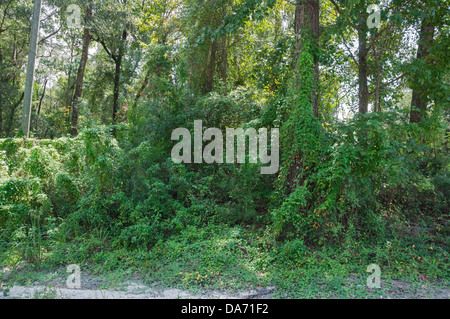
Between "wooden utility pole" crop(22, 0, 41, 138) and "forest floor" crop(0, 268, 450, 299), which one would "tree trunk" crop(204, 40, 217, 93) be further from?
"forest floor" crop(0, 268, 450, 299)

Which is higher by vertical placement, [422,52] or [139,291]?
[422,52]

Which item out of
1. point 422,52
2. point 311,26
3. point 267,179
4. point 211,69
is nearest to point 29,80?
point 211,69

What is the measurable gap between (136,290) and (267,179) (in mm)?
3418

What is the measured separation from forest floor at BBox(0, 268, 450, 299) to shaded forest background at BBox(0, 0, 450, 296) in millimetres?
234

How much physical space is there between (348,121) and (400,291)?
2.78 metres

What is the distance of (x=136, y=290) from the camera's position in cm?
401

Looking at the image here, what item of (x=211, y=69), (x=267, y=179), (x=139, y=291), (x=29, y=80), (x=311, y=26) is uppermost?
(x=211, y=69)

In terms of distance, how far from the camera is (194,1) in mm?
8141

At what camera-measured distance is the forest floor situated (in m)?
3.84

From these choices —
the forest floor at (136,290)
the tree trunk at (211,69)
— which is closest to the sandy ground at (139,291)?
the forest floor at (136,290)

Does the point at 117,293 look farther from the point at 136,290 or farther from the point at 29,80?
the point at 29,80

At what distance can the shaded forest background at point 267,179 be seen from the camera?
4.93m

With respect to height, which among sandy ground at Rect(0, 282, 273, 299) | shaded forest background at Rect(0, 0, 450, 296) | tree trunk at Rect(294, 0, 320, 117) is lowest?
sandy ground at Rect(0, 282, 273, 299)

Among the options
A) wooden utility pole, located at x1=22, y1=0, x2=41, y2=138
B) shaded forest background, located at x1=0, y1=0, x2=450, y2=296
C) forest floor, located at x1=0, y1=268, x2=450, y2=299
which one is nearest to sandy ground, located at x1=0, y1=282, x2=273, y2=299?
forest floor, located at x1=0, y1=268, x2=450, y2=299
